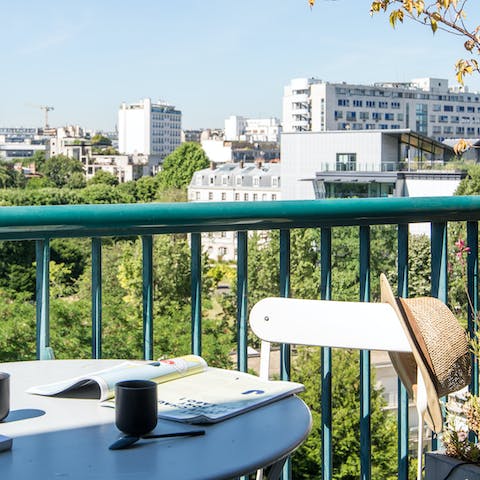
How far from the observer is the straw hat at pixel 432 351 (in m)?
1.71

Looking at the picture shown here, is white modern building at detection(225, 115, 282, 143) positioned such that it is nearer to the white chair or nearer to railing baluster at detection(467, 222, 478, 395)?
railing baluster at detection(467, 222, 478, 395)

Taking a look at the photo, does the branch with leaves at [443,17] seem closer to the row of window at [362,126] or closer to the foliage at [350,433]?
the foliage at [350,433]

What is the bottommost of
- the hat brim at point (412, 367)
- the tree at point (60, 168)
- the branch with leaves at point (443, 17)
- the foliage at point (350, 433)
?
the foliage at point (350, 433)

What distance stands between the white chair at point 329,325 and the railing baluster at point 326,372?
310 millimetres

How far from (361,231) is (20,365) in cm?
103

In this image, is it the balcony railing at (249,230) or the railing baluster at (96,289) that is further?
the railing baluster at (96,289)

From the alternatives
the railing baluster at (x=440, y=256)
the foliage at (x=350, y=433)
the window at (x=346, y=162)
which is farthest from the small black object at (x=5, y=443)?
the window at (x=346, y=162)

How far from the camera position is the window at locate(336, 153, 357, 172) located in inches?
2101

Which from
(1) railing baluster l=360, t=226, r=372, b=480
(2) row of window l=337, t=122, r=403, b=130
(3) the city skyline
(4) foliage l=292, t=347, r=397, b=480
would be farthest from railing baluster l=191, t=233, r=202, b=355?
(2) row of window l=337, t=122, r=403, b=130

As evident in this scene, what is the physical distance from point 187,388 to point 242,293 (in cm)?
63

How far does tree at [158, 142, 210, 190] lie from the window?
26.4 metres

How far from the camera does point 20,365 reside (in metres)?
1.62

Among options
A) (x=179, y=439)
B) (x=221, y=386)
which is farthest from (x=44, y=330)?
→ (x=179, y=439)

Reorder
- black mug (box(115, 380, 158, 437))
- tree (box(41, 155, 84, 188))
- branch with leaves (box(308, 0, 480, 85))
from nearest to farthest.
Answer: black mug (box(115, 380, 158, 437)) → branch with leaves (box(308, 0, 480, 85)) → tree (box(41, 155, 84, 188))
